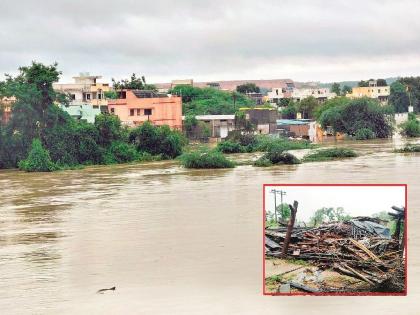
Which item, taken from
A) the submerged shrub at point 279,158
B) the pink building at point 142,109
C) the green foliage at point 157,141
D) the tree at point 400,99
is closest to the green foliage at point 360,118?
the pink building at point 142,109

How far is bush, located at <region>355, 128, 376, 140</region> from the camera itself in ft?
125

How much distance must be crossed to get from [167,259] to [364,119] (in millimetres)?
29732

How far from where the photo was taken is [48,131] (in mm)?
28250

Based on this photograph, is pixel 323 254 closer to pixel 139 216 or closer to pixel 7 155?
pixel 139 216

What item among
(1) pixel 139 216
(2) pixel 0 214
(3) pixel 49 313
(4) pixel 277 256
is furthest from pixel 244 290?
(2) pixel 0 214

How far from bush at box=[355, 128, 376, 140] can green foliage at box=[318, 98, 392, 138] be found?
365 millimetres

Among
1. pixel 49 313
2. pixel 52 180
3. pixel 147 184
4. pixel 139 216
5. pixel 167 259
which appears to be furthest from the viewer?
pixel 52 180

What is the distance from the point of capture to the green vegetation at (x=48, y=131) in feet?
92.2

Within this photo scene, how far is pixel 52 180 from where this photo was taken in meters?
23.8

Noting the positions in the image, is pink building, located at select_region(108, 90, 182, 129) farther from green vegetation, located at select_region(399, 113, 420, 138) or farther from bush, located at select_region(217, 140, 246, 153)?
green vegetation, located at select_region(399, 113, 420, 138)

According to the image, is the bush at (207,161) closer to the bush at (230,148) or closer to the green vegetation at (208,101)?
the bush at (230,148)

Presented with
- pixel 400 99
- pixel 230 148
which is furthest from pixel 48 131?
pixel 400 99

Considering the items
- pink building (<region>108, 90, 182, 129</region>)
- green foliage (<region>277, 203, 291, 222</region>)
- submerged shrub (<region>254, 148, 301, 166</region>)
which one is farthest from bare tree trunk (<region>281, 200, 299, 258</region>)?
pink building (<region>108, 90, 182, 129</region>)

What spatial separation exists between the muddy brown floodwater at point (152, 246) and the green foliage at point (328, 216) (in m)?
1.63
